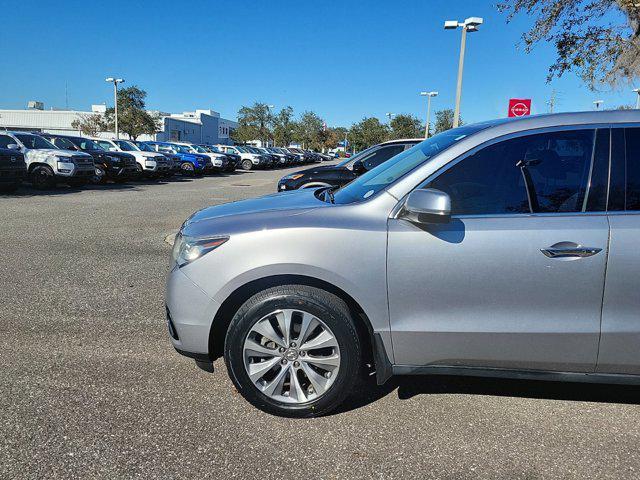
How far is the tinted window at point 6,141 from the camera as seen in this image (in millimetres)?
15110

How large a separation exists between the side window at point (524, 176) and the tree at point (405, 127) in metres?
51.7

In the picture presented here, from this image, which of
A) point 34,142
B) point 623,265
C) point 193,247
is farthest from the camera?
point 34,142

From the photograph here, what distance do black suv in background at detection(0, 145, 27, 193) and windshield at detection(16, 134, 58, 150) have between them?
2.00 meters

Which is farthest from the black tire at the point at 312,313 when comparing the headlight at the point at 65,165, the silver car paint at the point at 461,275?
the headlight at the point at 65,165

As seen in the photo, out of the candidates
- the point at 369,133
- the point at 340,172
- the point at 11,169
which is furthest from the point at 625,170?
the point at 369,133

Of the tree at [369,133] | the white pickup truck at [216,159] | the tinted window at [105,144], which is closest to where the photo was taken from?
the tinted window at [105,144]

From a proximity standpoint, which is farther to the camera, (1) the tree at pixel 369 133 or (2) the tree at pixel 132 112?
(1) the tree at pixel 369 133

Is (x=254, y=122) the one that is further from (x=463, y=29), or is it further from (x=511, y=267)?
(x=511, y=267)

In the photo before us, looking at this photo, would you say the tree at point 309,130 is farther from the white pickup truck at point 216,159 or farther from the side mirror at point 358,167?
the side mirror at point 358,167

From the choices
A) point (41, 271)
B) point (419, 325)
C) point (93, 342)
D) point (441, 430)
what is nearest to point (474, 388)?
point (441, 430)

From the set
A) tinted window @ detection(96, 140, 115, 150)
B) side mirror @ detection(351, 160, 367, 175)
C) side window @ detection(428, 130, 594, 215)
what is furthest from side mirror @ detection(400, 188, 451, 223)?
tinted window @ detection(96, 140, 115, 150)

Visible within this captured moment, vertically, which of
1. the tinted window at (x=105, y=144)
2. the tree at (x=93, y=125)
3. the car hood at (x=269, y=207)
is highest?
the tree at (x=93, y=125)

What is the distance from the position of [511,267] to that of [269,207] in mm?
1526

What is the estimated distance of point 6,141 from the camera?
15211 millimetres
